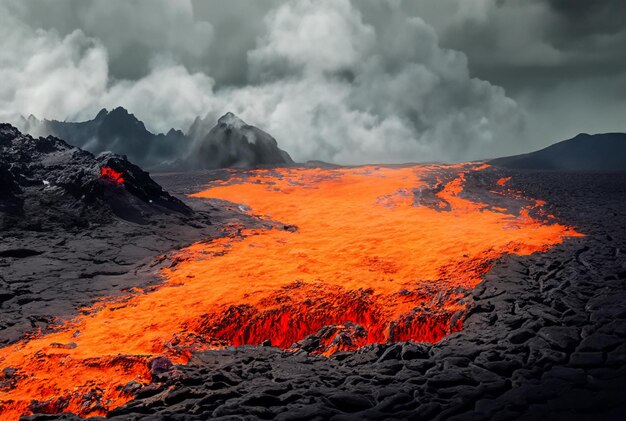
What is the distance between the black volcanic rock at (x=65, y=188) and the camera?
15781mm

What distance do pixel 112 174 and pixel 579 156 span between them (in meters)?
48.2

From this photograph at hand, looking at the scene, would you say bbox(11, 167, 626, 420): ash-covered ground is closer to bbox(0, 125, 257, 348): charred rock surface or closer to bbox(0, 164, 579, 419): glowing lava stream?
bbox(0, 164, 579, 419): glowing lava stream

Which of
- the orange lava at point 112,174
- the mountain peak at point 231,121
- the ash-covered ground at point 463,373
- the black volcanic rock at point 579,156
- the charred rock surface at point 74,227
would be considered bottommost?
the ash-covered ground at point 463,373

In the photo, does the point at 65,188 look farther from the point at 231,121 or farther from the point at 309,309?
the point at 231,121

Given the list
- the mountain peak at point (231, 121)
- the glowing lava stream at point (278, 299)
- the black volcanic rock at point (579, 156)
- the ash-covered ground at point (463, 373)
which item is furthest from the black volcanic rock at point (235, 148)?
the ash-covered ground at point (463, 373)

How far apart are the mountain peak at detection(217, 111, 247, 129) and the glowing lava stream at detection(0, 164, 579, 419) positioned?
43.3 metres

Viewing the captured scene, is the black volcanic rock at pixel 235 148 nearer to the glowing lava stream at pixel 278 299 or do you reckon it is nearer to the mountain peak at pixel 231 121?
the mountain peak at pixel 231 121

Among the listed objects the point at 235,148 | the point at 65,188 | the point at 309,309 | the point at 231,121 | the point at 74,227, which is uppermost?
the point at 231,121

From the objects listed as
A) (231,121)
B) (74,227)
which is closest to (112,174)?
(74,227)

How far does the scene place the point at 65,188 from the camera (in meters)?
17.4

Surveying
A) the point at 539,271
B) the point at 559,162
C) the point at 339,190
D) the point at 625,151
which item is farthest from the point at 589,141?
the point at 539,271

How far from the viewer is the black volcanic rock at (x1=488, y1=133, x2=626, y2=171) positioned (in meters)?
40.4

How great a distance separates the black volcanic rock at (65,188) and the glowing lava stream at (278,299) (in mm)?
5269

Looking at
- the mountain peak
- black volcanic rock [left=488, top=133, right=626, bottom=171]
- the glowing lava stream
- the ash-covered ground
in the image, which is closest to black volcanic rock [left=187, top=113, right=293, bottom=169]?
the mountain peak
